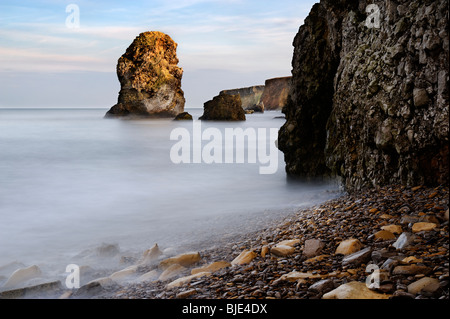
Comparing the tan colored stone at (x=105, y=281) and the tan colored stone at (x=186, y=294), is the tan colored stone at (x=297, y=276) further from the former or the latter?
the tan colored stone at (x=105, y=281)

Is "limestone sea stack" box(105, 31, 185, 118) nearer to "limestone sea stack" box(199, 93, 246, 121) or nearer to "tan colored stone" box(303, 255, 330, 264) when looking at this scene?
"limestone sea stack" box(199, 93, 246, 121)

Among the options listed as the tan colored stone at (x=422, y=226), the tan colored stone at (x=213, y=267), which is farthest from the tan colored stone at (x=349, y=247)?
the tan colored stone at (x=213, y=267)

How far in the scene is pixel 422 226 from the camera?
3.41 metres

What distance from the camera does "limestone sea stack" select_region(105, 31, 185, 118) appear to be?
220 feet

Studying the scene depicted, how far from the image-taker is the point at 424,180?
14.8 ft

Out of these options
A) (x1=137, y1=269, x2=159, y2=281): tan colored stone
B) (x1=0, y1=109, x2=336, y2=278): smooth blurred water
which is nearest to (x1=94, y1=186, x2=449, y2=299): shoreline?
(x1=137, y1=269, x2=159, y2=281): tan colored stone

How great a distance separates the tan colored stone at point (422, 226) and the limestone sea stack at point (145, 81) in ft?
214

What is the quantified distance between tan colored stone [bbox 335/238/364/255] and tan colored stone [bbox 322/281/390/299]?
730 mm

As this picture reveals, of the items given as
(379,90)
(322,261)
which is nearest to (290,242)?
(322,261)

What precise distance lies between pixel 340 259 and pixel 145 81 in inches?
2654

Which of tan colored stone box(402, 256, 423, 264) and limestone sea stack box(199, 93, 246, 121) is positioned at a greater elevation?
limestone sea stack box(199, 93, 246, 121)

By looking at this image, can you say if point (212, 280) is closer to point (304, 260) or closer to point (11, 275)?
point (304, 260)
